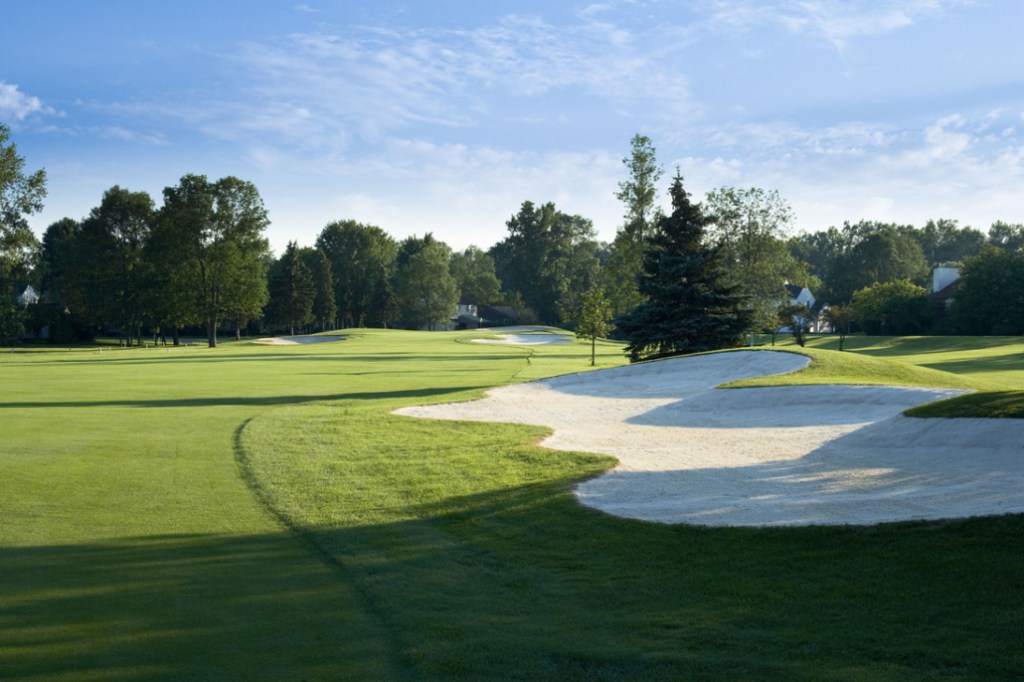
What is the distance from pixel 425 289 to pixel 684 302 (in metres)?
83.1

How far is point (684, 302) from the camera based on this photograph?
38094mm

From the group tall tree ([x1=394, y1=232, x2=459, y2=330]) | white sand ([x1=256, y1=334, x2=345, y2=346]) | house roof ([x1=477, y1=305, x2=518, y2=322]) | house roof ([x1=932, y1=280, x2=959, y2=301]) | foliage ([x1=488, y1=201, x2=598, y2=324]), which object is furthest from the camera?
foliage ([x1=488, y1=201, x2=598, y2=324])

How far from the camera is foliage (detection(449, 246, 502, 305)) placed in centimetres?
13225

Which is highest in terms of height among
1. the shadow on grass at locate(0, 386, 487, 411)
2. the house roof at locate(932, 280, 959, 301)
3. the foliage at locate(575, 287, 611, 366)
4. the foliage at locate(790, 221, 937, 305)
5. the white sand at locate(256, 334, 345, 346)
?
the foliage at locate(790, 221, 937, 305)

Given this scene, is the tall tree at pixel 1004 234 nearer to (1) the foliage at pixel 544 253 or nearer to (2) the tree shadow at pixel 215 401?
(1) the foliage at pixel 544 253

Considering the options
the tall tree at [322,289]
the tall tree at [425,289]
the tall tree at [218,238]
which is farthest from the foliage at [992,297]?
the tall tree at [322,289]

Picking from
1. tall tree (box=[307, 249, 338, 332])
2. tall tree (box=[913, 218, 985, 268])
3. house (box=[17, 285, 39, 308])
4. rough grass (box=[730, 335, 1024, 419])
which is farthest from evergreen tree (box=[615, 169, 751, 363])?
tall tree (box=[913, 218, 985, 268])

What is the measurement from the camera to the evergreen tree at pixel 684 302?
37688 millimetres

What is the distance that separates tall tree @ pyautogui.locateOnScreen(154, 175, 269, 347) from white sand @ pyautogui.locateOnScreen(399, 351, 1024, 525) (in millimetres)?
57217

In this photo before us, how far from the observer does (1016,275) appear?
6456cm

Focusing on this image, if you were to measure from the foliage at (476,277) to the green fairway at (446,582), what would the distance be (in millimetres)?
119869

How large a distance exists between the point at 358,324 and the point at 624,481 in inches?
4416

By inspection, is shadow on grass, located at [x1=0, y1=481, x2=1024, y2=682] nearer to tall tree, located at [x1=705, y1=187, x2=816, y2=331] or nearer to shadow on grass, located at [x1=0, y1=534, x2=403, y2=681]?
shadow on grass, located at [x1=0, y1=534, x2=403, y2=681]

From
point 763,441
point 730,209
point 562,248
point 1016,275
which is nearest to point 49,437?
point 763,441
